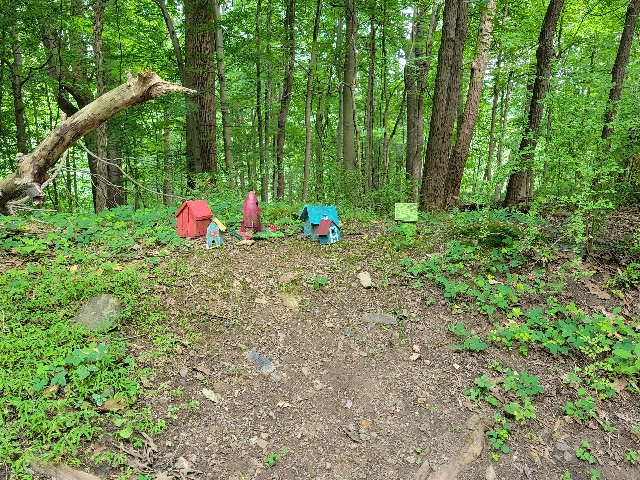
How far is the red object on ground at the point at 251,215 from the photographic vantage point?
5539 mm

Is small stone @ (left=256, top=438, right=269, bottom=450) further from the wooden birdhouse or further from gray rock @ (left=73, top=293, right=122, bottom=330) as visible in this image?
the wooden birdhouse

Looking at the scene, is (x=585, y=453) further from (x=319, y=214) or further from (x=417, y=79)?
(x=417, y=79)

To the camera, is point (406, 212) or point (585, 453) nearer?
point (585, 453)

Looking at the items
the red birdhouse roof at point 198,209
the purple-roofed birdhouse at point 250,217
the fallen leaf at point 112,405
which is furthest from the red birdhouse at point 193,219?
the fallen leaf at point 112,405

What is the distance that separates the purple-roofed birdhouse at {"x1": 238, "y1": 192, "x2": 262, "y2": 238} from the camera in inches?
218

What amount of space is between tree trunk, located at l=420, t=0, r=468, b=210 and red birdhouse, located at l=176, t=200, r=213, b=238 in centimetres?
423

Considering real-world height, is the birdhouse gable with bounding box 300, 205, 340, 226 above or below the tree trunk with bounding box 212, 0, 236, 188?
below

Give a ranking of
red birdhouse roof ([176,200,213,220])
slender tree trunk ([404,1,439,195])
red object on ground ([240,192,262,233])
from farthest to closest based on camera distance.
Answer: slender tree trunk ([404,1,439,195])
red object on ground ([240,192,262,233])
red birdhouse roof ([176,200,213,220])

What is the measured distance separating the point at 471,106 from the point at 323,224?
12.4 feet

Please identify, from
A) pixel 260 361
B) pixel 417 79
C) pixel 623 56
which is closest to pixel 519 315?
pixel 260 361

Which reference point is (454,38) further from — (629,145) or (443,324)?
(443,324)

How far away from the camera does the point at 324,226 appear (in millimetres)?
5594

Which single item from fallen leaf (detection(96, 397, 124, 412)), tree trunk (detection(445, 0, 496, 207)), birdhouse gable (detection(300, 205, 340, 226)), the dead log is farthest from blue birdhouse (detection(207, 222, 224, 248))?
tree trunk (detection(445, 0, 496, 207))

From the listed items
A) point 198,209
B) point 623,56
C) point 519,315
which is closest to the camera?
point 519,315
